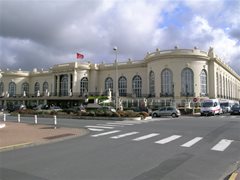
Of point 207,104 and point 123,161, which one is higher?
point 207,104

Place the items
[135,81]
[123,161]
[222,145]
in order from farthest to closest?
1. [135,81]
2. [222,145]
3. [123,161]

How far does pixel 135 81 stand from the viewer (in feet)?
218

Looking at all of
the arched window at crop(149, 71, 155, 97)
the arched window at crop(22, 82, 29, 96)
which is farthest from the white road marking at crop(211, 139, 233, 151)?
the arched window at crop(22, 82, 29, 96)

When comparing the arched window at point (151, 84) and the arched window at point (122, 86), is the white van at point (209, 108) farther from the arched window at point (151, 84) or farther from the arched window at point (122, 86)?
the arched window at point (122, 86)

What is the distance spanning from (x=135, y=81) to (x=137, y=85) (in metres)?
1.06

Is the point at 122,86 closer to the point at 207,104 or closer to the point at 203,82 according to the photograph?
the point at 203,82

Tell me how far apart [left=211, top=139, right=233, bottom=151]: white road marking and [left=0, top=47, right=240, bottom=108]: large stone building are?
3648 centimetres

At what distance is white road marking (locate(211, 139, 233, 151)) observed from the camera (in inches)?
472

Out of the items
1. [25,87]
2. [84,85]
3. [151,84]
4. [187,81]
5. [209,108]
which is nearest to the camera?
[209,108]

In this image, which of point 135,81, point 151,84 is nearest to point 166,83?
point 151,84

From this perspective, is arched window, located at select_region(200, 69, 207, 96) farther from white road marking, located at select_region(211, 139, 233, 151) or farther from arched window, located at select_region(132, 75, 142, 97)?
white road marking, located at select_region(211, 139, 233, 151)

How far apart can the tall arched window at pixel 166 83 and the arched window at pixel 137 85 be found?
24.8ft

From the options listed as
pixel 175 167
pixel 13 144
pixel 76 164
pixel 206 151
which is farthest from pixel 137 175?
pixel 13 144

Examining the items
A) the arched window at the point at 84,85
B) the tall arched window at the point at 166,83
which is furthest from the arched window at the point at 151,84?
the arched window at the point at 84,85
